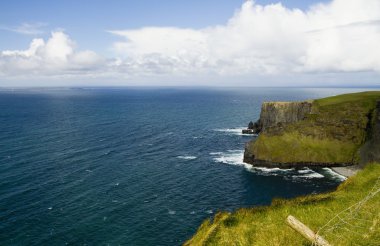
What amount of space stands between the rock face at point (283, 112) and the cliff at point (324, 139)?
10633 millimetres

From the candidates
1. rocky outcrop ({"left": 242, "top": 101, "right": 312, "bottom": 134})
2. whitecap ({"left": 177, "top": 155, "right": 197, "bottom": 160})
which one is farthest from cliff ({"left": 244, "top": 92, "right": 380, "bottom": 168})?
whitecap ({"left": 177, "top": 155, "right": 197, "bottom": 160})

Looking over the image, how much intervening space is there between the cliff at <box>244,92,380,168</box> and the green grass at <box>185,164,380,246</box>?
53.9 metres

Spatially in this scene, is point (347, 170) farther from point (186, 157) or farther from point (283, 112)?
point (283, 112)

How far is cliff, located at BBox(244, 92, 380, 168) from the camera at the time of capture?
86.1 m

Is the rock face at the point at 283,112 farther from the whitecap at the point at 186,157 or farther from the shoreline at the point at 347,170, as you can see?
the whitecap at the point at 186,157

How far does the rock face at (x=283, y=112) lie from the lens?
362 ft

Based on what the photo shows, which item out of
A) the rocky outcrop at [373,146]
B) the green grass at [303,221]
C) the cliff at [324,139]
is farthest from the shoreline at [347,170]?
the green grass at [303,221]

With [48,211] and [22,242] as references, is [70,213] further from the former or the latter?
[22,242]

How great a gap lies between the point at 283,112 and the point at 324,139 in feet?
99.7

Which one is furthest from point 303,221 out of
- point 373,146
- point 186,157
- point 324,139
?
point 324,139

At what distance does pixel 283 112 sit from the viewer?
119312 millimetres

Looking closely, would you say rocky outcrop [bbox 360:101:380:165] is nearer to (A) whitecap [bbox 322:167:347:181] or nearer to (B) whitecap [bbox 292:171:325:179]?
(A) whitecap [bbox 322:167:347:181]

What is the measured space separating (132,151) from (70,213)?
43.3 m

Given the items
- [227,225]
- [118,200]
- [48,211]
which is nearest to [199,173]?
[118,200]
